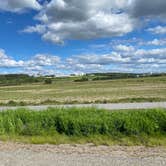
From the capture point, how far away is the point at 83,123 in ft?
37.4

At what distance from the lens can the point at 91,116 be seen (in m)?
12.2

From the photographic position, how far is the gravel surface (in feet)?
24.5

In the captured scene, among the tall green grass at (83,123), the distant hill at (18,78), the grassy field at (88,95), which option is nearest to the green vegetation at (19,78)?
the distant hill at (18,78)

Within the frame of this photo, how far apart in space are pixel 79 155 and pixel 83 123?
3.12 m

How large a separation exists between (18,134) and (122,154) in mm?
4956

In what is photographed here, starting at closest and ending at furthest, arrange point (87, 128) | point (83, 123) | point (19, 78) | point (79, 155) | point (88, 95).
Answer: point (79, 155), point (87, 128), point (83, 123), point (88, 95), point (19, 78)

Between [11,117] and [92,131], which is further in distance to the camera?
[11,117]

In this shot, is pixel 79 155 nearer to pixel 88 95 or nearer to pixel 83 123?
pixel 83 123

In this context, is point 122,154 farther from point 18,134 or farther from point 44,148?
point 18,134

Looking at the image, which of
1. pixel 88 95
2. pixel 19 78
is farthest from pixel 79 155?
pixel 19 78

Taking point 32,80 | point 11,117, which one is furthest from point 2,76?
point 11,117

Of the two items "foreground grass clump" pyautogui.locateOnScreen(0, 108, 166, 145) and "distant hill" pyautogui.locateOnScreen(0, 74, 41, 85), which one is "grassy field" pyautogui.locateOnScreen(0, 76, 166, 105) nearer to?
"foreground grass clump" pyautogui.locateOnScreen(0, 108, 166, 145)

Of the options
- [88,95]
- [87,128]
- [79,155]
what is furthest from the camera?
[88,95]

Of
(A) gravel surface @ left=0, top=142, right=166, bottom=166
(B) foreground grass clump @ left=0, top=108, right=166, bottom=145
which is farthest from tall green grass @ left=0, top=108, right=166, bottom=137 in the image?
(A) gravel surface @ left=0, top=142, right=166, bottom=166
